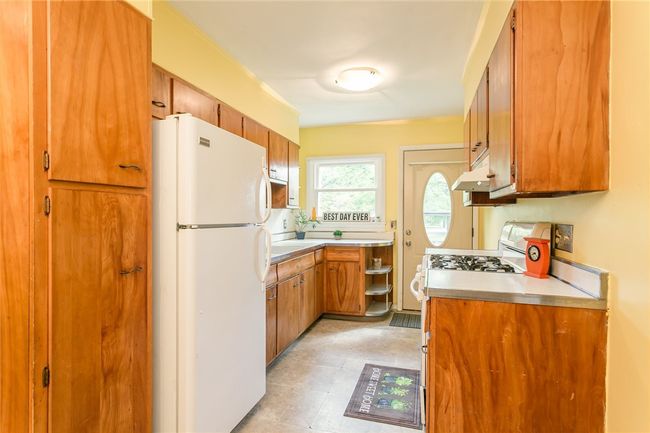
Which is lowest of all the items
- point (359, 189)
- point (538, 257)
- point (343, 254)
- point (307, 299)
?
point (307, 299)

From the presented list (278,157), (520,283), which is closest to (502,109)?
(520,283)

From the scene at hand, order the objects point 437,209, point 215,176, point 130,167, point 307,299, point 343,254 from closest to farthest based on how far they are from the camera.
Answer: point 130,167
point 215,176
point 307,299
point 343,254
point 437,209

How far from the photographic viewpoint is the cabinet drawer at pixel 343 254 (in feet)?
12.8

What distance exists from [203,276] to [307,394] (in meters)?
1.27

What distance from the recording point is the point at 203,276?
1.63 m

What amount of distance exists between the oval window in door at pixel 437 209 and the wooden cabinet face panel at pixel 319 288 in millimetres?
1422

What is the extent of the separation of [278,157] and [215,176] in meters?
1.85

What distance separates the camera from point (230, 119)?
269 centimetres

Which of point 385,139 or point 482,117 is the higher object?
point 385,139

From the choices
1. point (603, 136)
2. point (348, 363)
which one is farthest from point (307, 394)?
point (603, 136)

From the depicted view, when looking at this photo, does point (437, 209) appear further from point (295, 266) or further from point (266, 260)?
point (266, 260)

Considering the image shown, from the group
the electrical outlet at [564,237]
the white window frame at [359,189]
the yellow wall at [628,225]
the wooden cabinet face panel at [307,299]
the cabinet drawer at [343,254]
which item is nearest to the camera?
the yellow wall at [628,225]

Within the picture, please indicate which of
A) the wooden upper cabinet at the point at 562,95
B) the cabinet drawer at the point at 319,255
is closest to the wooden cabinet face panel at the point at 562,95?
the wooden upper cabinet at the point at 562,95

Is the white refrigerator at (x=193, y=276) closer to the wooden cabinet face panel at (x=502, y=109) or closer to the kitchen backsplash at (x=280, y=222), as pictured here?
the wooden cabinet face panel at (x=502, y=109)
